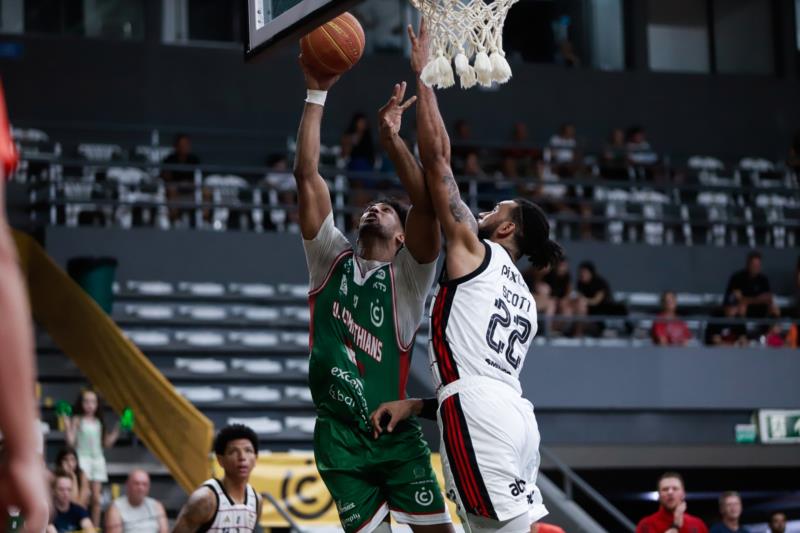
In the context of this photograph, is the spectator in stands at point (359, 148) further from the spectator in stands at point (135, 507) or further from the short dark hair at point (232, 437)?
the short dark hair at point (232, 437)

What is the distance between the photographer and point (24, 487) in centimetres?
184

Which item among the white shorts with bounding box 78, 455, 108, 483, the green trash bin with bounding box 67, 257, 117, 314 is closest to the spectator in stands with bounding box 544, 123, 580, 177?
the green trash bin with bounding box 67, 257, 117, 314

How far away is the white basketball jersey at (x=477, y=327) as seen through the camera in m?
5.02

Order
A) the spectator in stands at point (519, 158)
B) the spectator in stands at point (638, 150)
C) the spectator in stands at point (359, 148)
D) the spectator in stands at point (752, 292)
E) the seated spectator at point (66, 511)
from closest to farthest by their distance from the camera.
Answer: the seated spectator at point (66, 511) → the spectator in stands at point (752, 292) → the spectator in stands at point (359, 148) → the spectator in stands at point (519, 158) → the spectator in stands at point (638, 150)

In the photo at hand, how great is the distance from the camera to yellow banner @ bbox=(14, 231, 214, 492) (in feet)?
33.2

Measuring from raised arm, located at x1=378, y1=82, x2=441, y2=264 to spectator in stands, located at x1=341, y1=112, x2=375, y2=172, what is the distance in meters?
11.2

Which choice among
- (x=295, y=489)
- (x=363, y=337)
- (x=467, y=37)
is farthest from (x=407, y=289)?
(x=295, y=489)

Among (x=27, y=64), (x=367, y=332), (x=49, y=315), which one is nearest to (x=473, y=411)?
(x=367, y=332)

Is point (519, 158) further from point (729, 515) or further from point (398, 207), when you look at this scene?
point (398, 207)

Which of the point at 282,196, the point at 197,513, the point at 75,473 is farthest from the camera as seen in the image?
the point at 282,196

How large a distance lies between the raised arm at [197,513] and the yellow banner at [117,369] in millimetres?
2980

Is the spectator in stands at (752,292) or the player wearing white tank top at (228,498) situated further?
the spectator in stands at (752,292)

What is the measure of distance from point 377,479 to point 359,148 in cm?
1176

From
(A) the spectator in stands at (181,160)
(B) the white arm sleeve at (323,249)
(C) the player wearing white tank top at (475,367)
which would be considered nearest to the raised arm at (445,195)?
(C) the player wearing white tank top at (475,367)
